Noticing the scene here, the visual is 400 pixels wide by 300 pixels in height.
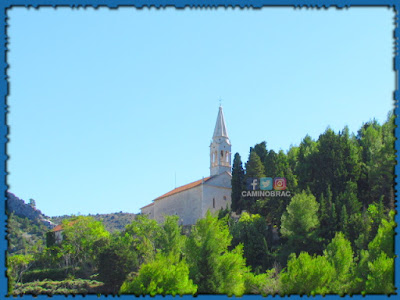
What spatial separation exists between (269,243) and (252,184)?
23.8 feet

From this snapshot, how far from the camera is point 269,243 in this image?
38344mm

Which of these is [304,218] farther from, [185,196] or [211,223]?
[185,196]

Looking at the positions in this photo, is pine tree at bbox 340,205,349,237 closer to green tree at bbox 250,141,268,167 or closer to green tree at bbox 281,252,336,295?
green tree at bbox 281,252,336,295

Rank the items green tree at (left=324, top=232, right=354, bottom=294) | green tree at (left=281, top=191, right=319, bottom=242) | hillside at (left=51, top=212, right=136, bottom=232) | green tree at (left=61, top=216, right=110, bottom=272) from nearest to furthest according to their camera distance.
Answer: green tree at (left=324, top=232, right=354, bottom=294), green tree at (left=281, top=191, right=319, bottom=242), green tree at (left=61, top=216, right=110, bottom=272), hillside at (left=51, top=212, right=136, bottom=232)

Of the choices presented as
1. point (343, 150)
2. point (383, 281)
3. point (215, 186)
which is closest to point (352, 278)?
point (383, 281)

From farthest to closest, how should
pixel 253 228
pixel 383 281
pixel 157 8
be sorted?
pixel 253 228
pixel 383 281
pixel 157 8

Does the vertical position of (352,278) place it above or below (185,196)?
below

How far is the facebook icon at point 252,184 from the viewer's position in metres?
44.1

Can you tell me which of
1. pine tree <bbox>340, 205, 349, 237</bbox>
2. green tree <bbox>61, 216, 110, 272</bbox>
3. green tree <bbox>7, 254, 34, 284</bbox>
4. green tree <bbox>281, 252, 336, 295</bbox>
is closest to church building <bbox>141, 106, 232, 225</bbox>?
green tree <bbox>61, 216, 110, 272</bbox>

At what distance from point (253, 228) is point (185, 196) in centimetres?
1639

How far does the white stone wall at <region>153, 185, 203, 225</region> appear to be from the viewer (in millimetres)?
50562

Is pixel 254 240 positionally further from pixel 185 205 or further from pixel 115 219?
pixel 115 219

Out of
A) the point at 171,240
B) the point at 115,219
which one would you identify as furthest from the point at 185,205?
the point at 115,219

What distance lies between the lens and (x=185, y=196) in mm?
53094
